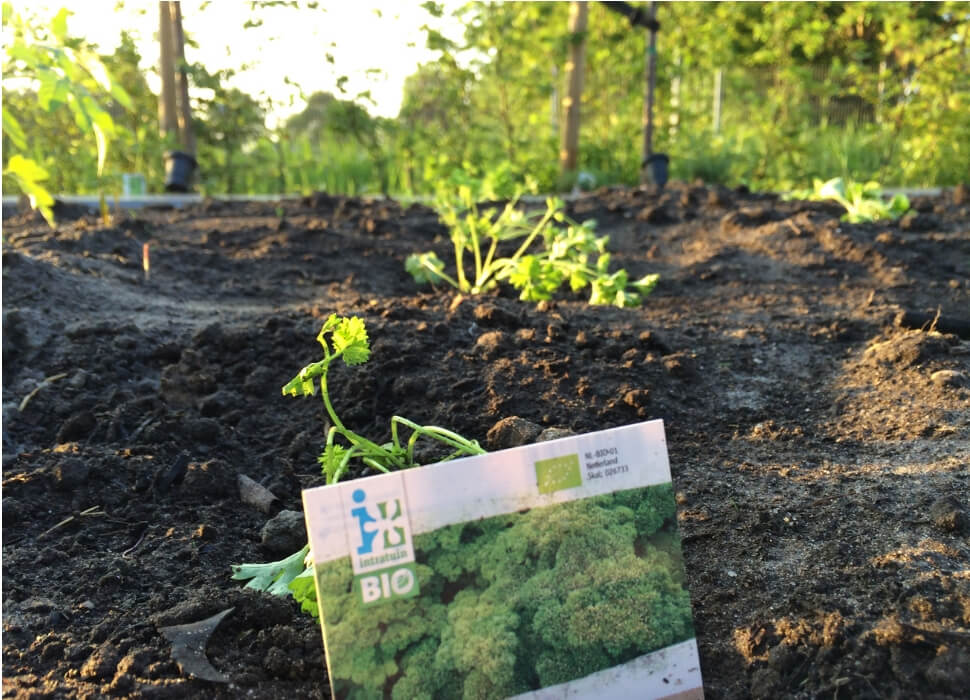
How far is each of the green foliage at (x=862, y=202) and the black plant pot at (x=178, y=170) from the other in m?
5.00

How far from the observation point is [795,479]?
7.23ft

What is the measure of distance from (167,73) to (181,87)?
0.81ft

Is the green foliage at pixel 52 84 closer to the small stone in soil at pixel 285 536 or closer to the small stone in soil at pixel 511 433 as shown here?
the small stone in soil at pixel 285 536

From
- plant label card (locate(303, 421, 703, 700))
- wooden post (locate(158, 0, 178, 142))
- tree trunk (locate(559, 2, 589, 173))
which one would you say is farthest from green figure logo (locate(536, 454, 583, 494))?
wooden post (locate(158, 0, 178, 142))

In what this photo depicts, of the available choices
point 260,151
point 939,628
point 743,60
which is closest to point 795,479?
point 939,628

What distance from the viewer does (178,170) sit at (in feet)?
25.8

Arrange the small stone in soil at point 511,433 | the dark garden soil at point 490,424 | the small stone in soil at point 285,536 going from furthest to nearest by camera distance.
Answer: the small stone in soil at point 511,433
the small stone in soil at point 285,536
the dark garden soil at point 490,424

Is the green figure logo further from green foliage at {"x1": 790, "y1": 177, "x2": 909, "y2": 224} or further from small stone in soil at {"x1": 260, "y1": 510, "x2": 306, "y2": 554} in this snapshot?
green foliage at {"x1": 790, "y1": 177, "x2": 909, "y2": 224}

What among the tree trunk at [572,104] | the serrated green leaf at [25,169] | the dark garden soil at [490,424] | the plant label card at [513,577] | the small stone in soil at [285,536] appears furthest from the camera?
the tree trunk at [572,104]

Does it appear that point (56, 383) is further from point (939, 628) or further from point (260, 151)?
point (260, 151)

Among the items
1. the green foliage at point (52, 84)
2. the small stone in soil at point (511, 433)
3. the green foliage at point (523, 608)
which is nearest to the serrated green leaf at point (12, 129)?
the green foliage at point (52, 84)

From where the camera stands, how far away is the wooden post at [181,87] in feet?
26.9

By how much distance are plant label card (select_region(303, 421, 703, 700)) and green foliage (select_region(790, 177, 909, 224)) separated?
438cm

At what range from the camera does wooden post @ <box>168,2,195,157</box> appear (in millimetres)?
8203
